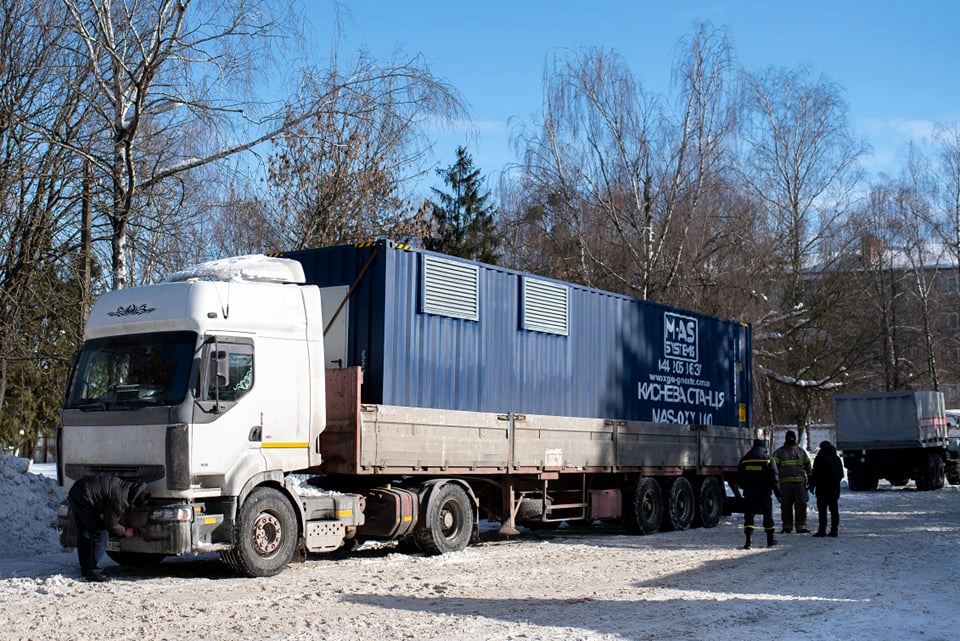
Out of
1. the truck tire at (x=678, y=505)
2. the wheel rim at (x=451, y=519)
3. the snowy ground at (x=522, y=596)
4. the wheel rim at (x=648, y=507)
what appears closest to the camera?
the snowy ground at (x=522, y=596)

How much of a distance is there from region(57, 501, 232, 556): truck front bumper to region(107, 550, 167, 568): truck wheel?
3.58 feet

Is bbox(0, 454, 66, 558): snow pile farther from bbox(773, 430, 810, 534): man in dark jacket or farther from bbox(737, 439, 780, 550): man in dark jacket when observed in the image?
bbox(773, 430, 810, 534): man in dark jacket

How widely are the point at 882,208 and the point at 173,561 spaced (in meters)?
37.5

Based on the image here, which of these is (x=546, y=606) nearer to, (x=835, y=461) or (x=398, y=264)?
(x=398, y=264)

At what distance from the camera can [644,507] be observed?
1711cm

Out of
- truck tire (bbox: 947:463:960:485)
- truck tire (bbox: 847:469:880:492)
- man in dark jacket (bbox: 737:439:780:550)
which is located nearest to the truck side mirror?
man in dark jacket (bbox: 737:439:780:550)

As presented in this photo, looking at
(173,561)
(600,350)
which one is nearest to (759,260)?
(600,350)

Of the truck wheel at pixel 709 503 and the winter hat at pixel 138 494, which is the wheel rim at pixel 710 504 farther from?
the winter hat at pixel 138 494

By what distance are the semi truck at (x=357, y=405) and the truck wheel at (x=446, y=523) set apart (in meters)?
0.03

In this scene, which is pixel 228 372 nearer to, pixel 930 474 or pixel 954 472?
pixel 930 474

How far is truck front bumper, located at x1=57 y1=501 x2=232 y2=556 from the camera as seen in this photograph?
1019 centimetres

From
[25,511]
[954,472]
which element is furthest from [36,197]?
[954,472]

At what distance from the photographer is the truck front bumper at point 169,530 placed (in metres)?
10.2

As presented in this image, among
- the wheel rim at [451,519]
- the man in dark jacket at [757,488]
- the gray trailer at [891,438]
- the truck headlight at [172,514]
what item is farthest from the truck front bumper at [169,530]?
the gray trailer at [891,438]
